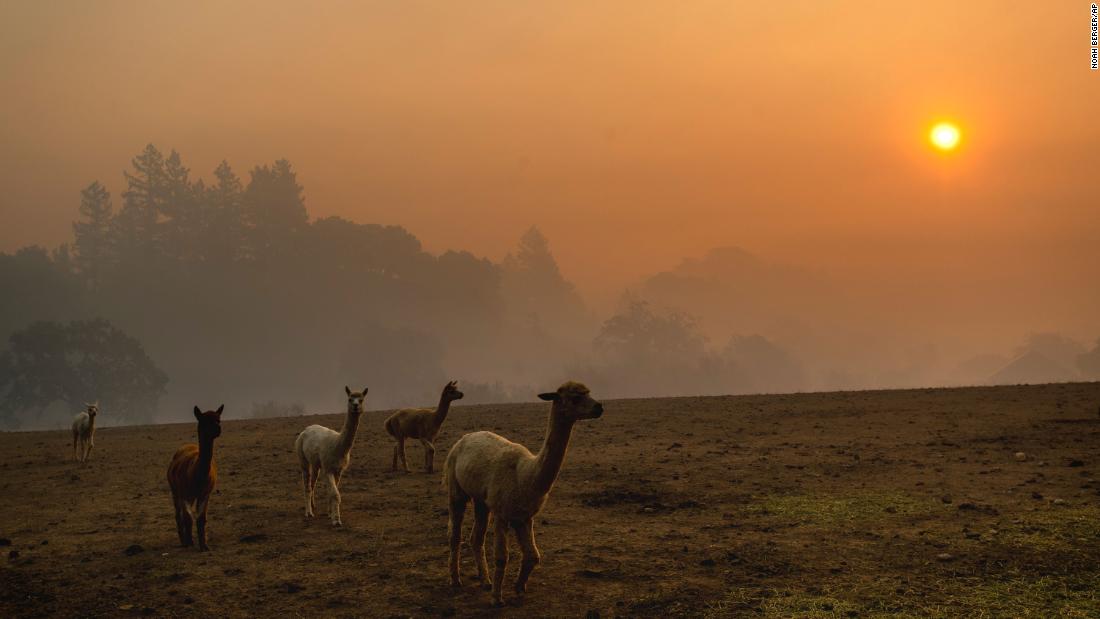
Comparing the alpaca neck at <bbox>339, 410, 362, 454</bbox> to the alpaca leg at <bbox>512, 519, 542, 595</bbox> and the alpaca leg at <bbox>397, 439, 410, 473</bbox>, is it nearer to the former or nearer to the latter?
the alpaca leg at <bbox>397, 439, 410, 473</bbox>

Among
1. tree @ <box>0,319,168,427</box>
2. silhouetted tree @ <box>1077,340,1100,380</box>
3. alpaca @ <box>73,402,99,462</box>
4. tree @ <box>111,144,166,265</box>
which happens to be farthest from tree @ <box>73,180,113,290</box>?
silhouetted tree @ <box>1077,340,1100,380</box>

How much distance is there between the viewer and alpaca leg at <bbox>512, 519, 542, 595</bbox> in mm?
9438

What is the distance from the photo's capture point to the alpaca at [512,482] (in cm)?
922

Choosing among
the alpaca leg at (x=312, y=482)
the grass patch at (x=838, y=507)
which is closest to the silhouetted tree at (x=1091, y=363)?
the grass patch at (x=838, y=507)

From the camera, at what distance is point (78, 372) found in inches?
3246

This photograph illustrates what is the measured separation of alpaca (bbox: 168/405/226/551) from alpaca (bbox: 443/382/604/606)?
13.8ft

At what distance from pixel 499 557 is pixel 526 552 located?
0.32 metres

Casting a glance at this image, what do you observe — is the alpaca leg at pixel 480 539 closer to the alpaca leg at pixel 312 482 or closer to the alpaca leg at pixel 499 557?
the alpaca leg at pixel 499 557

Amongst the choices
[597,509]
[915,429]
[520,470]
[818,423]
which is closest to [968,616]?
[520,470]

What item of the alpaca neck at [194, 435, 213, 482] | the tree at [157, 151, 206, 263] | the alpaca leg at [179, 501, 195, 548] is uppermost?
the tree at [157, 151, 206, 263]

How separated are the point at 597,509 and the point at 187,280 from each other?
144 m

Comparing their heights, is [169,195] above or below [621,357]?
above

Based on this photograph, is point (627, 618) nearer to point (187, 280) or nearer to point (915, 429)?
point (915, 429)

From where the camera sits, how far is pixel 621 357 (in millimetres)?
167500
